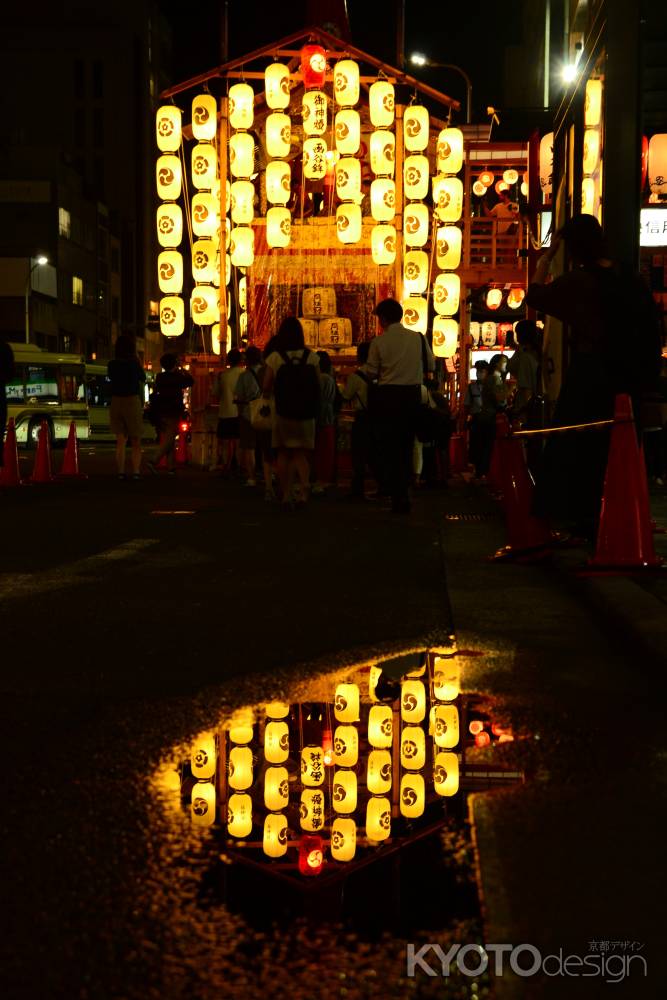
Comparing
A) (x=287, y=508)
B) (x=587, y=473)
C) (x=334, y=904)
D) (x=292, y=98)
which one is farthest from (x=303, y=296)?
(x=334, y=904)

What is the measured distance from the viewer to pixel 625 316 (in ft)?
26.4

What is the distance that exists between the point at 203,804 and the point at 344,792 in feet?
1.24

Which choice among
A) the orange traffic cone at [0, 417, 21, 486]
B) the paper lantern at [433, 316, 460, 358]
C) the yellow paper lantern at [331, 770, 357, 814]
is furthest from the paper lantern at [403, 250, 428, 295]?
the yellow paper lantern at [331, 770, 357, 814]

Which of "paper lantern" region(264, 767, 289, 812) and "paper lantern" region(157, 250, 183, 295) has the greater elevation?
"paper lantern" region(157, 250, 183, 295)

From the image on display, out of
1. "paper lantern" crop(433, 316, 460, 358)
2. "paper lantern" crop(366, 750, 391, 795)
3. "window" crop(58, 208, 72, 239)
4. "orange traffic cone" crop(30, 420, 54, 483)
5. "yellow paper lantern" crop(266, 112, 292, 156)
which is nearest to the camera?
"paper lantern" crop(366, 750, 391, 795)

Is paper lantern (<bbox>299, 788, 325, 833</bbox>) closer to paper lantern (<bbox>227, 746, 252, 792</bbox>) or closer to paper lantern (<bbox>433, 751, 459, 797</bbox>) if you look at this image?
paper lantern (<bbox>227, 746, 252, 792</bbox>)

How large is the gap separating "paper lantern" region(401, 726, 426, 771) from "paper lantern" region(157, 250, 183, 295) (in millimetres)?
22862

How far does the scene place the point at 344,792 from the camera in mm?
3553

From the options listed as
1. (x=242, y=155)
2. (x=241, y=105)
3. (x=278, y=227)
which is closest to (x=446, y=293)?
(x=278, y=227)

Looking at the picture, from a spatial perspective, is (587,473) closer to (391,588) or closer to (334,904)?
(391,588)

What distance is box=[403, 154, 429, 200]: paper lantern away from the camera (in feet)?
83.4

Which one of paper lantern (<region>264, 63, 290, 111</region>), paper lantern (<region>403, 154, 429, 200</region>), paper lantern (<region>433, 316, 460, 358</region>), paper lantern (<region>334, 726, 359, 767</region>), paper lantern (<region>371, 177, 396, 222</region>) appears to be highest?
paper lantern (<region>264, 63, 290, 111</region>)

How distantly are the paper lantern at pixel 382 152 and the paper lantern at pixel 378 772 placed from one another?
22566mm

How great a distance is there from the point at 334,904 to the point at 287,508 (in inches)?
451
